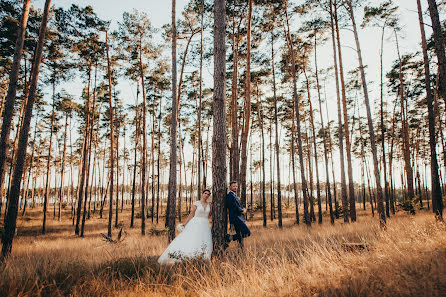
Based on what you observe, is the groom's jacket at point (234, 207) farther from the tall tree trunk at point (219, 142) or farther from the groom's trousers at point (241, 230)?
the tall tree trunk at point (219, 142)

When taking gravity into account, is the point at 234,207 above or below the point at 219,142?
below

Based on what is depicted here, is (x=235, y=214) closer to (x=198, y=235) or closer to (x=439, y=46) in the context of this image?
(x=198, y=235)

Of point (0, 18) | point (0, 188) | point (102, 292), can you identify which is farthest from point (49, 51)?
point (102, 292)

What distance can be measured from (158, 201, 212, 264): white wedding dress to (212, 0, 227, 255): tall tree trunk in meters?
0.30

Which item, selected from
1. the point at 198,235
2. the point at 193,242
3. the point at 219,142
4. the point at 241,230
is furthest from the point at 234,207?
the point at 219,142

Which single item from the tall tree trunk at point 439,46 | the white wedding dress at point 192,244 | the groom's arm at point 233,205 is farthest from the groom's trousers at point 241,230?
the tall tree trunk at point 439,46

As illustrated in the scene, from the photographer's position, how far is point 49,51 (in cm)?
1039

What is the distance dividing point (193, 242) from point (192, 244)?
0.05m

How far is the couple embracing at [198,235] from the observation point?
13.6ft

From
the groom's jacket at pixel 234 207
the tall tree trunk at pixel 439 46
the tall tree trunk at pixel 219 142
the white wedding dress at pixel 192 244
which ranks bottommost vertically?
the white wedding dress at pixel 192 244

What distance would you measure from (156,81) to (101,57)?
371cm

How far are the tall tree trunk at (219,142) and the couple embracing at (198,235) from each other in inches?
11.1

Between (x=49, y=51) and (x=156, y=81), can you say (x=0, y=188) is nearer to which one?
(x=49, y=51)

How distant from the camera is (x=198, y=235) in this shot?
14.9 ft
